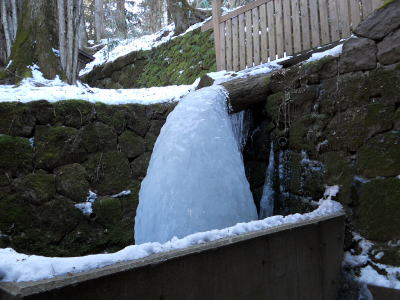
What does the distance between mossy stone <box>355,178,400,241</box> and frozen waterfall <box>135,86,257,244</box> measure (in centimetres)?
92

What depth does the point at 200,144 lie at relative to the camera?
119 inches

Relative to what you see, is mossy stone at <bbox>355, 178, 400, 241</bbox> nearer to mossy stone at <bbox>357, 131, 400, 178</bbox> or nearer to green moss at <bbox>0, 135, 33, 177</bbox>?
mossy stone at <bbox>357, 131, 400, 178</bbox>

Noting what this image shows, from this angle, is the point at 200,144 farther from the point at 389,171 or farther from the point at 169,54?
the point at 169,54

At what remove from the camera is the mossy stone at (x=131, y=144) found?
443cm

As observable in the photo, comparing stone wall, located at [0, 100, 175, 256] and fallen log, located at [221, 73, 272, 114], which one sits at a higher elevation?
fallen log, located at [221, 73, 272, 114]

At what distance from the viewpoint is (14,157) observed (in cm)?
355

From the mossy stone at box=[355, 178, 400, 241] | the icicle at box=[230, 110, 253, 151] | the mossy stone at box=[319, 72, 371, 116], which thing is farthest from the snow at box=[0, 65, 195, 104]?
the mossy stone at box=[355, 178, 400, 241]

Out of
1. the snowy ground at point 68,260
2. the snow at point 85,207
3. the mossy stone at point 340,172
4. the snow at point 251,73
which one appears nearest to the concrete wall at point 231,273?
the snowy ground at point 68,260

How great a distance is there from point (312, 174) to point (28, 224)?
123 inches

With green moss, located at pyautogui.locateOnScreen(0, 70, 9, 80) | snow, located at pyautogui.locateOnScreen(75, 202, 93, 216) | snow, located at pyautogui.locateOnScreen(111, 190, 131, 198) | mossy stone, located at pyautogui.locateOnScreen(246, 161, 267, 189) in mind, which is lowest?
snow, located at pyautogui.locateOnScreen(75, 202, 93, 216)

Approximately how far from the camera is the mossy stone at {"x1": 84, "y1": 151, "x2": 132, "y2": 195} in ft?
13.3

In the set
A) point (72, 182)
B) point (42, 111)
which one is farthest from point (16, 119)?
point (72, 182)

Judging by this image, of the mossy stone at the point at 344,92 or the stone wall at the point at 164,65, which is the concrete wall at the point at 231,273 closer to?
the mossy stone at the point at 344,92

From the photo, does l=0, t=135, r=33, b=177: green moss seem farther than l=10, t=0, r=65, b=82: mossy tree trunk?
No
